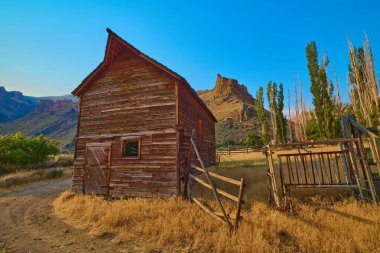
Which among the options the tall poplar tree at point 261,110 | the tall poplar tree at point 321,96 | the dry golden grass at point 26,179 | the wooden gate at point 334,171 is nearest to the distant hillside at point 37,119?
the dry golden grass at point 26,179

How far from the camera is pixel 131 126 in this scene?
10500mm

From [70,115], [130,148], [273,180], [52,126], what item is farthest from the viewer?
[70,115]

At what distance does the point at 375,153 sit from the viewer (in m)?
6.25

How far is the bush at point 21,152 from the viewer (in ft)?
74.0

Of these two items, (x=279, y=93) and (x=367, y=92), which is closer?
(x=367, y=92)

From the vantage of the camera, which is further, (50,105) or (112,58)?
(50,105)

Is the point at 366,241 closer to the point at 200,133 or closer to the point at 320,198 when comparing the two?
the point at 320,198

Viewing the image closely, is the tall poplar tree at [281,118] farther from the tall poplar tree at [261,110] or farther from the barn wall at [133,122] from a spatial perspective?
the barn wall at [133,122]

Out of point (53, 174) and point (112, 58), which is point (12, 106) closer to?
point (53, 174)

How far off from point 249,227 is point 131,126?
7.65 m

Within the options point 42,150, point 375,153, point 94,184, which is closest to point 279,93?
point 375,153

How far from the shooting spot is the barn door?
34.2ft

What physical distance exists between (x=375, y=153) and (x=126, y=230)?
27.7 ft

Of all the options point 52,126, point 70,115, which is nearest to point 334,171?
point 52,126
